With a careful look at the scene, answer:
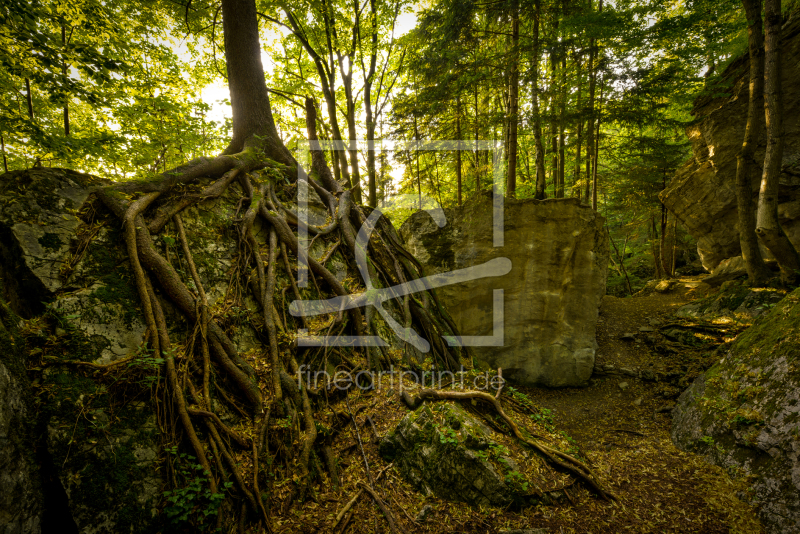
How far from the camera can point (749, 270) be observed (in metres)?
7.90

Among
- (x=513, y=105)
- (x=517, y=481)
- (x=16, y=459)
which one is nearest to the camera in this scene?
(x=16, y=459)

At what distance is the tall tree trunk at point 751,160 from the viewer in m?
7.33

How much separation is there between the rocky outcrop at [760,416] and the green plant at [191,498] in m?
5.22

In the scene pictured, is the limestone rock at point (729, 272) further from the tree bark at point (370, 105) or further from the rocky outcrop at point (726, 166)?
the tree bark at point (370, 105)

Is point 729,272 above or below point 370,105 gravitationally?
below

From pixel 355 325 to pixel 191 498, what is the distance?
92.8 inches

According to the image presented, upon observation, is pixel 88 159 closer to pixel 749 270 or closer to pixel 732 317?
pixel 732 317

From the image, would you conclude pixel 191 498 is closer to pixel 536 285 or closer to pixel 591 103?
pixel 536 285

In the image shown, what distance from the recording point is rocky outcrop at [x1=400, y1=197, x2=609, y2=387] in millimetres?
8086

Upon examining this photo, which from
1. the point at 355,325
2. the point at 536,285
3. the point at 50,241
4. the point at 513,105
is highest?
the point at 513,105

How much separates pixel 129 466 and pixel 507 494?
3.11 meters

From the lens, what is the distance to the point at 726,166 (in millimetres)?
10438
